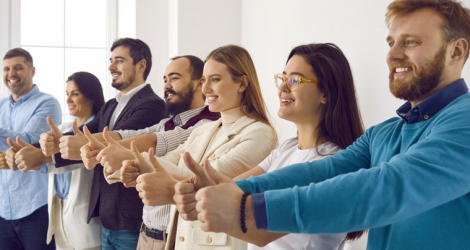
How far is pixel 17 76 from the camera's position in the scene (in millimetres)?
3621

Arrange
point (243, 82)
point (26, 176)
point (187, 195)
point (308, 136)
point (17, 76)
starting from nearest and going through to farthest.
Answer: point (187, 195)
point (308, 136)
point (243, 82)
point (26, 176)
point (17, 76)

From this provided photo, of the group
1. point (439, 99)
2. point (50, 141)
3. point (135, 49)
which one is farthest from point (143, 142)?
point (439, 99)

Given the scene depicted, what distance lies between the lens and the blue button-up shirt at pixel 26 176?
317 cm

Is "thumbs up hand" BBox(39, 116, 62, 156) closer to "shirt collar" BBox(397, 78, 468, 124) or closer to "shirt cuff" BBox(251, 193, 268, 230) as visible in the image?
"shirt cuff" BBox(251, 193, 268, 230)

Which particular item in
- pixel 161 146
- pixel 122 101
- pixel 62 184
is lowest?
pixel 62 184

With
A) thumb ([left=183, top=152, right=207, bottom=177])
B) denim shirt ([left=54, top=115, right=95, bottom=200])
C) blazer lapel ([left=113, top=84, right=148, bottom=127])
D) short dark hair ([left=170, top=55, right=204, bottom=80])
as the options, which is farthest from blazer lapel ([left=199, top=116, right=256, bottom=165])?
denim shirt ([left=54, top=115, right=95, bottom=200])

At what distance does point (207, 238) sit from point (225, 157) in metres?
0.34

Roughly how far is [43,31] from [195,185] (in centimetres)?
475

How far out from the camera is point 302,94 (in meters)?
1.56

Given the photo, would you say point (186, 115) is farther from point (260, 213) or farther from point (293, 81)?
point (260, 213)

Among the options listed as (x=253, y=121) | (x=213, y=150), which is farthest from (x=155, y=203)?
(x=253, y=121)

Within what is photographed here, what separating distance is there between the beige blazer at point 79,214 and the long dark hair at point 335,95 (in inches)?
71.9

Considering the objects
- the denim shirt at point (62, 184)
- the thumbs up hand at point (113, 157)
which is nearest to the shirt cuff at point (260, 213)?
the thumbs up hand at point (113, 157)

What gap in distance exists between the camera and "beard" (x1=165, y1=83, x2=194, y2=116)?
2520 mm
